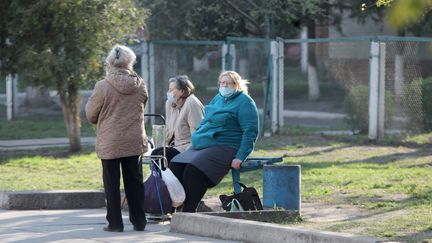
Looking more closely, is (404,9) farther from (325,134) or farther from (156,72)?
(156,72)

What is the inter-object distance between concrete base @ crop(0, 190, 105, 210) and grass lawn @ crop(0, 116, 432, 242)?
150 centimetres

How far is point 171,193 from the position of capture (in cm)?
885

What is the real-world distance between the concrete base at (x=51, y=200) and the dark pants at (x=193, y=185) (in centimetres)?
185

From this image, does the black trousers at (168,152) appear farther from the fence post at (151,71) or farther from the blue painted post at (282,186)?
the fence post at (151,71)

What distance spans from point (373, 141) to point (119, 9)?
17.8 ft

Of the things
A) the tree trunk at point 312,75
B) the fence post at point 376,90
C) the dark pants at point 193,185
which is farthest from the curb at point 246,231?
the tree trunk at point 312,75

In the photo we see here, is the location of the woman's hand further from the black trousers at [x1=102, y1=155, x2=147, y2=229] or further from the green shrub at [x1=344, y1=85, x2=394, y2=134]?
the green shrub at [x1=344, y1=85, x2=394, y2=134]

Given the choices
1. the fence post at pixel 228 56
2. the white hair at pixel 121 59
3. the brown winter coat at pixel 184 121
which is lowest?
the brown winter coat at pixel 184 121

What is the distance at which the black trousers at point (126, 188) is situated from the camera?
843 centimetres

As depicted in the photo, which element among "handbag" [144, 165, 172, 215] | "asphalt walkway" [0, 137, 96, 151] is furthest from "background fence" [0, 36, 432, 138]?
"handbag" [144, 165, 172, 215]

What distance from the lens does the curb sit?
7.08m

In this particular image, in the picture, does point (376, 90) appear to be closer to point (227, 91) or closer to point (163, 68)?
point (163, 68)

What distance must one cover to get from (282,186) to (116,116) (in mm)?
1742

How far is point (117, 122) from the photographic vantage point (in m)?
8.35
